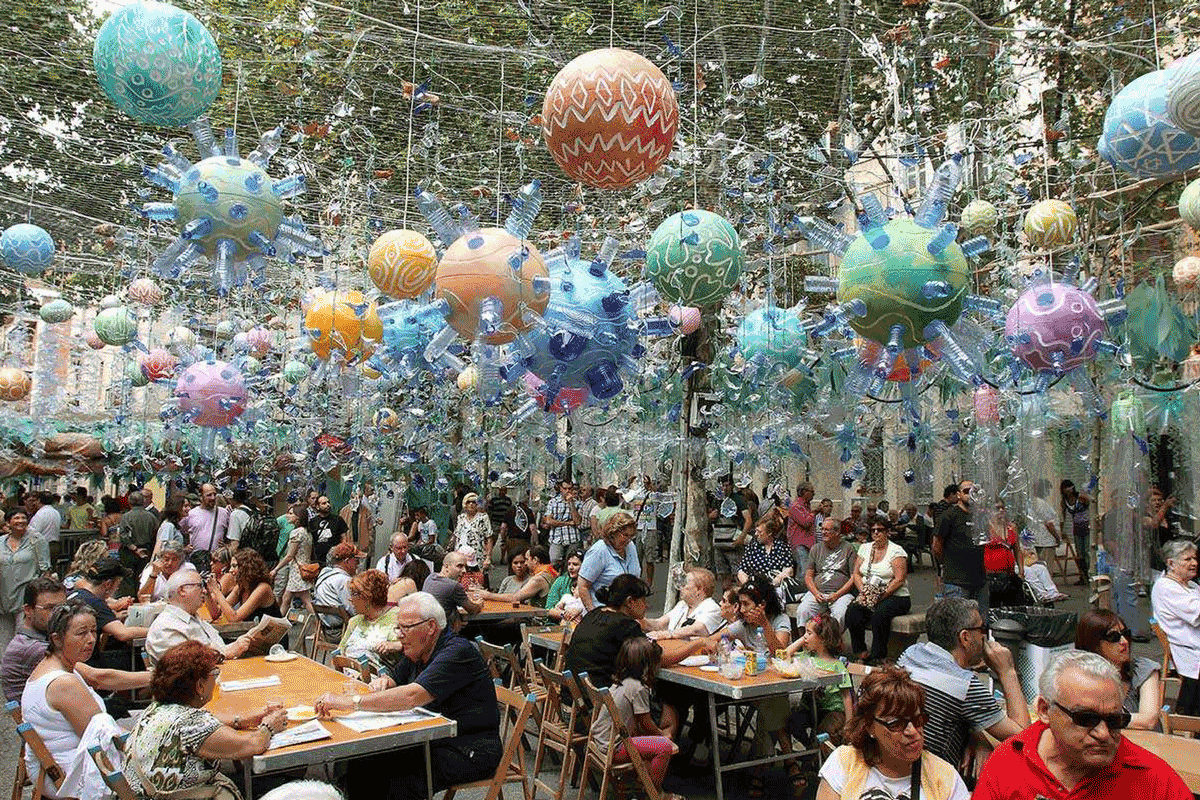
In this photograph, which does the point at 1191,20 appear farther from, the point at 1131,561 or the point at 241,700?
the point at 241,700

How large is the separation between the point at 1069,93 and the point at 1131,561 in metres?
4.05

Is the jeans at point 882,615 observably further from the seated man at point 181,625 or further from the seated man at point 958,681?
the seated man at point 181,625

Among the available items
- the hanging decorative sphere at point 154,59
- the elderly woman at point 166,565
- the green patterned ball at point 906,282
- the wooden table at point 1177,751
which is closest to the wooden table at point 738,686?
the wooden table at point 1177,751

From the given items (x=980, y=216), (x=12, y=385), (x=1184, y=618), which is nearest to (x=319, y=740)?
(x=1184, y=618)

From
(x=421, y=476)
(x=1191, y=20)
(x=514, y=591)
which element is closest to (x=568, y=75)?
(x=1191, y=20)

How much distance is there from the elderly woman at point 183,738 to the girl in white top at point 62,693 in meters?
0.63

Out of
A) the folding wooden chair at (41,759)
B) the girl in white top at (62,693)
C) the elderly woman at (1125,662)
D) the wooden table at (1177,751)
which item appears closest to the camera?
the wooden table at (1177,751)

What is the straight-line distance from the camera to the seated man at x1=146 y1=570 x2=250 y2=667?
4.84 meters

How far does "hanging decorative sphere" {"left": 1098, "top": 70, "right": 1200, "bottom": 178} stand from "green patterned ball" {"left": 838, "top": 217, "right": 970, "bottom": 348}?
77 cm

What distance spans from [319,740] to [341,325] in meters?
3.55

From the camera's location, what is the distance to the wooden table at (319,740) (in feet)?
11.5

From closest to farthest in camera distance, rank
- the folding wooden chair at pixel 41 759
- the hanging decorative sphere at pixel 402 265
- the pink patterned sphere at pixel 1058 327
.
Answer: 1. the folding wooden chair at pixel 41 759
2. the pink patterned sphere at pixel 1058 327
3. the hanging decorative sphere at pixel 402 265

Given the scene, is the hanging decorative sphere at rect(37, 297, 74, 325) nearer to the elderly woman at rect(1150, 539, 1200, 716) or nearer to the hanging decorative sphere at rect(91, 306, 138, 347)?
the hanging decorative sphere at rect(91, 306, 138, 347)

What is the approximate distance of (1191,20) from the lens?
5.90 metres
